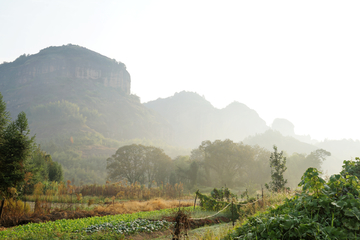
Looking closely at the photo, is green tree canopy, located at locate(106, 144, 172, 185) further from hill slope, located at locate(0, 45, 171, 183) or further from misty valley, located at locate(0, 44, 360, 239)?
hill slope, located at locate(0, 45, 171, 183)

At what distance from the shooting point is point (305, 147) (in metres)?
104

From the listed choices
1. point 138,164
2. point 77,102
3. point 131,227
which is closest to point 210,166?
point 138,164

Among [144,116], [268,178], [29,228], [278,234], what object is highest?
[144,116]

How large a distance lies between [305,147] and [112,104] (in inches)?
4586

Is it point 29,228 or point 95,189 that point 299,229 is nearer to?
point 29,228

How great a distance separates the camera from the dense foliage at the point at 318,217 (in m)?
2.62

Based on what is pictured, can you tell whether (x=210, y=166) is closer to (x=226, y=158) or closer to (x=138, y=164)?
(x=226, y=158)

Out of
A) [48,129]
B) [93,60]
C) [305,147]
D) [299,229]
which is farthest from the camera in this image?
[93,60]

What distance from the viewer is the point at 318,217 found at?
118 inches

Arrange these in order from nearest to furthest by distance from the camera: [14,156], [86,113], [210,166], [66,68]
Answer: [14,156]
[210,166]
[86,113]
[66,68]

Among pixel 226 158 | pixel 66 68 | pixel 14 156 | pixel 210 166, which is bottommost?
pixel 210 166

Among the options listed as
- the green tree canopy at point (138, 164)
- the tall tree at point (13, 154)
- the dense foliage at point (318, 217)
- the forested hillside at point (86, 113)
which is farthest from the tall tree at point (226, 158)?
the dense foliage at point (318, 217)

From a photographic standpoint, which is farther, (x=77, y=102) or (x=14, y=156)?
(x=77, y=102)

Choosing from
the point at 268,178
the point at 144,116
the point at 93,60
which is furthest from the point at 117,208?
the point at 93,60
